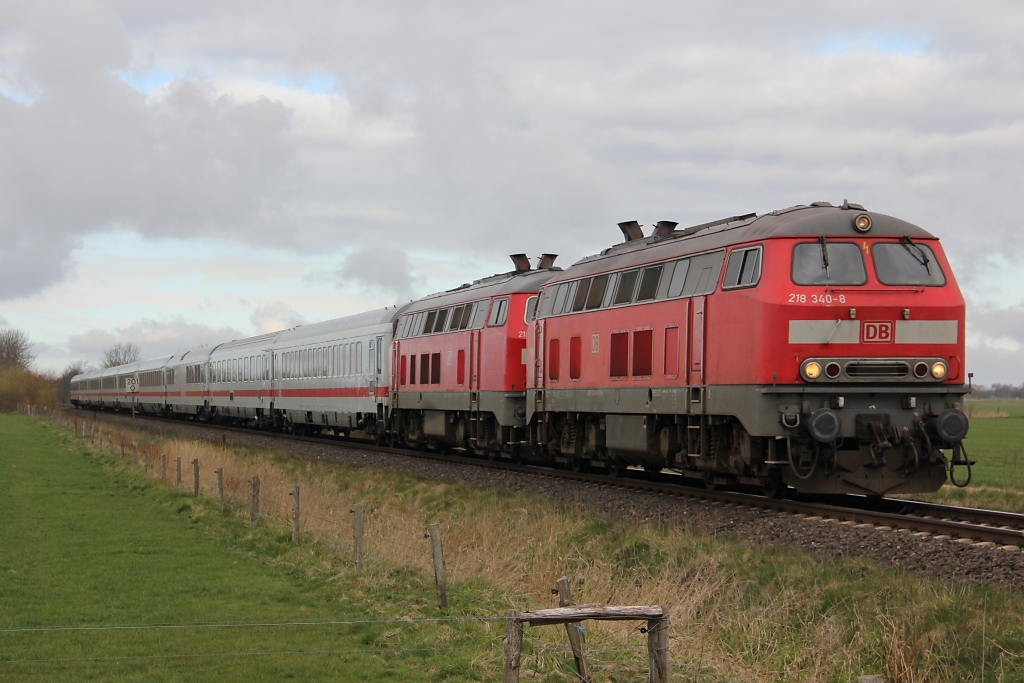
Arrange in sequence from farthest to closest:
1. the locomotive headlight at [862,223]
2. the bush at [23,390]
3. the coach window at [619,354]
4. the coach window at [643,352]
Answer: the bush at [23,390] < the coach window at [619,354] < the coach window at [643,352] < the locomotive headlight at [862,223]

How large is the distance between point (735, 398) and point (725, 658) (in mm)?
7146

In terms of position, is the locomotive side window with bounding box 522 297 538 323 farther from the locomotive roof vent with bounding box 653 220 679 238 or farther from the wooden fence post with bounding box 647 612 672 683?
Answer: the wooden fence post with bounding box 647 612 672 683

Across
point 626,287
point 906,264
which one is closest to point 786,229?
point 906,264

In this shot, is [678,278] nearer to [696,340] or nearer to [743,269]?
[696,340]

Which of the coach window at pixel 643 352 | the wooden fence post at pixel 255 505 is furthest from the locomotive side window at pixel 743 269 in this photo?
the wooden fence post at pixel 255 505

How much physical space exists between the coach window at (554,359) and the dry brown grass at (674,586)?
3.19 meters

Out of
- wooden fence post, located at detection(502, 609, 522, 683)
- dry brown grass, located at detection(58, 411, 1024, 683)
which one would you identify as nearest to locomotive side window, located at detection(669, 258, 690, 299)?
dry brown grass, located at detection(58, 411, 1024, 683)

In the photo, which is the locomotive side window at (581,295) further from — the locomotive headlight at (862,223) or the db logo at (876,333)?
the db logo at (876,333)

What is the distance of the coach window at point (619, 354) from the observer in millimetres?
21406

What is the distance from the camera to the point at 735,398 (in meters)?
17.5

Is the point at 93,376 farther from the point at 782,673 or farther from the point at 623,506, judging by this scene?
the point at 782,673

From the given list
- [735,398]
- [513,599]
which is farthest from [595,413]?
[513,599]

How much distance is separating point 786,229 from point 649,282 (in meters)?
4.04

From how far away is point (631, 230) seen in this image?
24.5 meters
